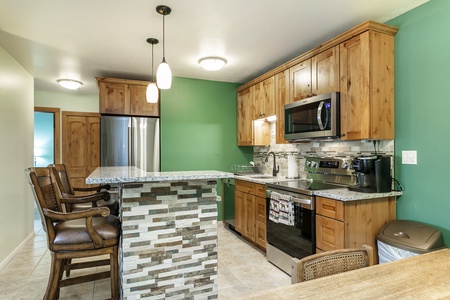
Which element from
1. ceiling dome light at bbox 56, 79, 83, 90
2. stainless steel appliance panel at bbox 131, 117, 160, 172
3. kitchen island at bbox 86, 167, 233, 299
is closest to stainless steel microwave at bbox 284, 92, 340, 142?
kitchen island at bbox 86, 167, 233, 299

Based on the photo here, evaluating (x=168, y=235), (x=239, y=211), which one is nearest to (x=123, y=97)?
(x=239, y=211)

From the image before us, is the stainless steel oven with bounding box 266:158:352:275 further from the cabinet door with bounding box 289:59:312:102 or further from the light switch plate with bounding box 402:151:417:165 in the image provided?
the cabinet door with bounding box 289:59:312:102

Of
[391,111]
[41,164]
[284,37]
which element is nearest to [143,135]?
[284,37]

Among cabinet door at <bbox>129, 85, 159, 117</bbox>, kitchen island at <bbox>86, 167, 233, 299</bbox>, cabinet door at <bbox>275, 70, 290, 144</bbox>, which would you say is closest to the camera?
kitchen island at <bbox>86, 167, 233, 299</bbox>

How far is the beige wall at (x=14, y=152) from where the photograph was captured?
3.06 metres

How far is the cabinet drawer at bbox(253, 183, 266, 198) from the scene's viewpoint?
3205mm

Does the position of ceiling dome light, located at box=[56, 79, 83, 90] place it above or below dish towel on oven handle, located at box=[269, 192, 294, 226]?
above

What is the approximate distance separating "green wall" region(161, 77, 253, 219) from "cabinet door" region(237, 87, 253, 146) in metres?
0.17

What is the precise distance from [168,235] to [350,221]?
4.97ft

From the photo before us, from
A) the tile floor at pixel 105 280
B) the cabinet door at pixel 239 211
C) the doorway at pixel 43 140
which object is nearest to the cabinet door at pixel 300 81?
the cabinet door at pixel 239 211

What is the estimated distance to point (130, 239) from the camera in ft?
5.63

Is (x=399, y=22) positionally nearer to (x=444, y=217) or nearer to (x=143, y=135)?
(x=444, y=217)

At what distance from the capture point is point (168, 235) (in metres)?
1.80

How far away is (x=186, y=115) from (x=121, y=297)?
311 centimetres
